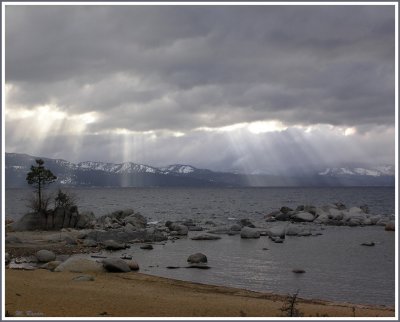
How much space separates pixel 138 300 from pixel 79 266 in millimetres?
9924

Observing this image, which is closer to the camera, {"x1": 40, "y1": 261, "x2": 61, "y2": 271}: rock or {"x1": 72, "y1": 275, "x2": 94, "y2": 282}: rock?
{"x1": 72, "y1": 275, "x2": 94, "y2": 282}: rock

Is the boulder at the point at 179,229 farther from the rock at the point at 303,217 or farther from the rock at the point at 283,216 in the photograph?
the rock at the point at 303,217

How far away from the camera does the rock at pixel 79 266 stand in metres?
28.5

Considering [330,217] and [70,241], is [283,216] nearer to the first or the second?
[330,217]

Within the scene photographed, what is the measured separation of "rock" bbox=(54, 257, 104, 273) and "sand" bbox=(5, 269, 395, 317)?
1.62 m

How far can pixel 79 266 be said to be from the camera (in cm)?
2864

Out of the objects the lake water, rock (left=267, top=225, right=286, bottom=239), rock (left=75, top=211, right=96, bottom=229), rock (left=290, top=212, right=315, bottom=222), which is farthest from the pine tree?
rock (left=290, top=212, right=315, bottom=222)

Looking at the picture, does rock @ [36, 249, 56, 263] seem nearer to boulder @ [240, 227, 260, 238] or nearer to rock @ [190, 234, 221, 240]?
rock @ [190, 234, 221, 240]

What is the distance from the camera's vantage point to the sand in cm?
1767

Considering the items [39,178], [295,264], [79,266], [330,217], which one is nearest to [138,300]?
[79,266]

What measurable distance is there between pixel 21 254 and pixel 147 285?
1564 centimetres

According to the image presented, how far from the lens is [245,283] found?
90.8ft

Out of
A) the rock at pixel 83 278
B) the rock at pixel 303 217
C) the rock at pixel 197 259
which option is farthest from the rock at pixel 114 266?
the rock at pixel 303 217

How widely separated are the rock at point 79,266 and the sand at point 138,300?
5.30 feet
